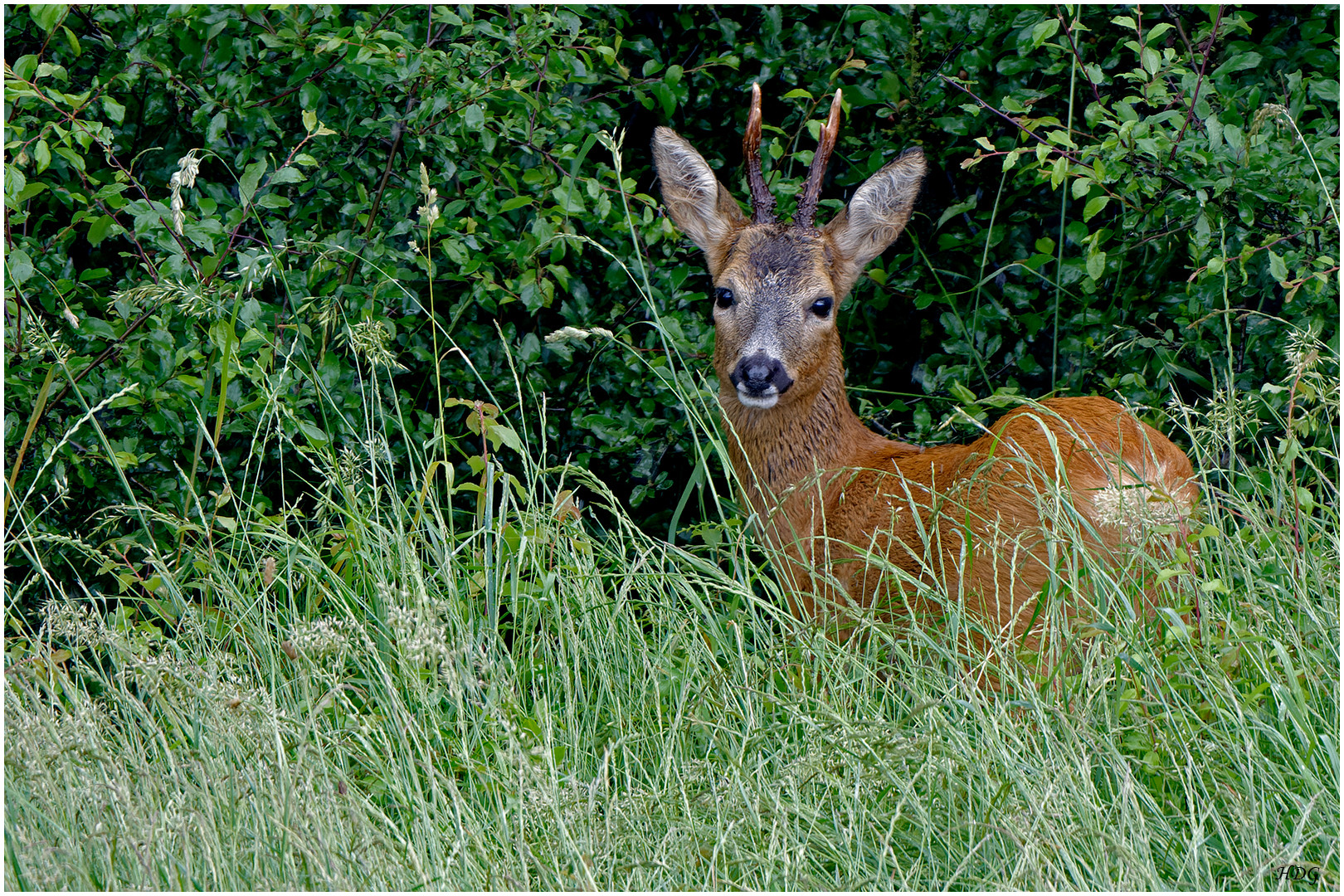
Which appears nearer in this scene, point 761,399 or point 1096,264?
point 761,399

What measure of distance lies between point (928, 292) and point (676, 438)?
1.08 meters

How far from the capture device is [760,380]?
3.77m

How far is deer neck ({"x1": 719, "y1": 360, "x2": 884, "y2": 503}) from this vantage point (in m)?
3.99

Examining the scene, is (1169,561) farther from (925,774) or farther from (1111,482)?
(925,774)

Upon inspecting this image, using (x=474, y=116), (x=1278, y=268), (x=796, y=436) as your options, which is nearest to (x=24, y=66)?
(x=474, y=116)

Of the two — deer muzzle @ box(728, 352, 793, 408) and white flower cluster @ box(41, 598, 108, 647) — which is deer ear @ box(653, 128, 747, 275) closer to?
deer muzzle @ box(728, 352, 793, 408)

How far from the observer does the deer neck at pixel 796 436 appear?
3992 mm

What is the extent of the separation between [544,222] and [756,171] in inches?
26.3

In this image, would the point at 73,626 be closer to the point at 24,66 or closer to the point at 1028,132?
the point at 24,66

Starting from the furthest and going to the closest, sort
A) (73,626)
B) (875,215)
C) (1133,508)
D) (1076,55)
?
(875,215), (1076,55), (1133,508), (73,626)

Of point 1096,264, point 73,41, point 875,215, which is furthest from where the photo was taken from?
point 875,215

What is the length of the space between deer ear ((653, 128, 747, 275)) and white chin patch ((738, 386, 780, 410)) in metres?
0.65

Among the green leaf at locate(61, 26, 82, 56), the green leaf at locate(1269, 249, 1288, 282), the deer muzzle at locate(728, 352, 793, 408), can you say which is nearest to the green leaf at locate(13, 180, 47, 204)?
the green leaf at locate(61, 26, 82, 56)

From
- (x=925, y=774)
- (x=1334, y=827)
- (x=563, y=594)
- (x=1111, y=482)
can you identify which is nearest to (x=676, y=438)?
(x=563, y=594)
